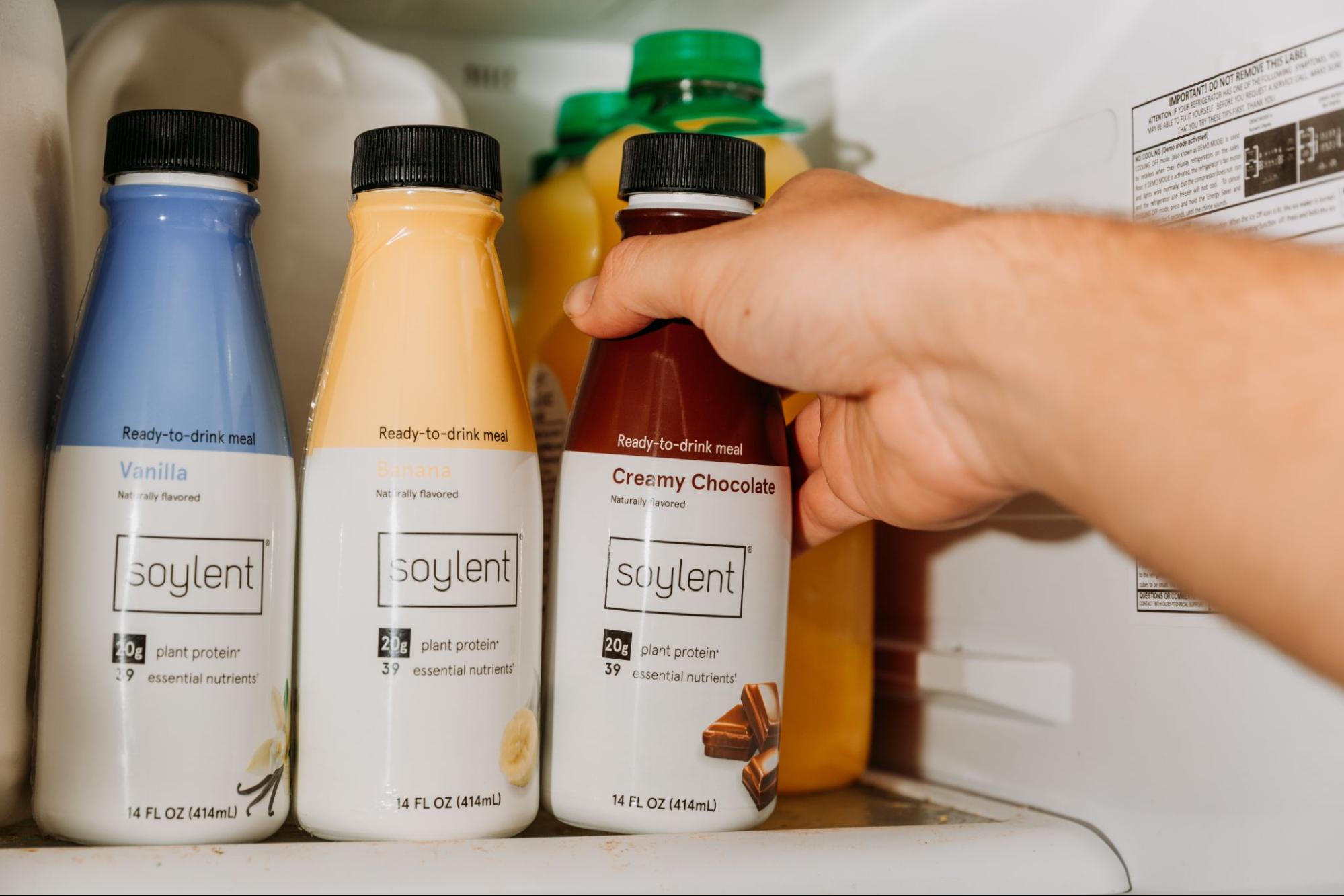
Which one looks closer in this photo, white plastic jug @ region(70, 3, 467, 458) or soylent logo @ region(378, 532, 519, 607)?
soylent logo @ region(378, 532, 519, 607)

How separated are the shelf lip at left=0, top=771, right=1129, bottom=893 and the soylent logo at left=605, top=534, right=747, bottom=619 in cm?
12

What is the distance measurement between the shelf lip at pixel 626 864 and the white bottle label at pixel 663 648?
0.02m

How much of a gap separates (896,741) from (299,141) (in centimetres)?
61

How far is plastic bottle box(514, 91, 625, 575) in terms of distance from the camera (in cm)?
87

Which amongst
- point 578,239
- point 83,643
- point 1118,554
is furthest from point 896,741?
point 83,643

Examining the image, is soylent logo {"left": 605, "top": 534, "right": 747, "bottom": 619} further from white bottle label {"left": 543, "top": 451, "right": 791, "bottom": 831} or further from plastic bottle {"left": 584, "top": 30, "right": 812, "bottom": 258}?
plastic bottle {"left": 584, "top": 30, "right": 812, "bottom": 258}

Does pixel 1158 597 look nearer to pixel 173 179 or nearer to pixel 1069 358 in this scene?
pixel 1069 358

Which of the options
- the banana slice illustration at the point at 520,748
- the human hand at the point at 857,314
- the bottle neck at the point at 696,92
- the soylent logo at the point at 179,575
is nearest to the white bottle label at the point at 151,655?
the soylent logo at the point at 179,575

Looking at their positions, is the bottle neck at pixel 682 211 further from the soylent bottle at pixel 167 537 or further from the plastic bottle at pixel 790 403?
the soylent bottle at pixel 167 537

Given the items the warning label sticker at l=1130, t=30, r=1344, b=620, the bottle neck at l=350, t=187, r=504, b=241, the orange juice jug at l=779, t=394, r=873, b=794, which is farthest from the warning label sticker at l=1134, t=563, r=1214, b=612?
the bottle neck at l=350, t=187, r=504, b=241

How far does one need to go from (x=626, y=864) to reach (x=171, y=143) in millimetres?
433

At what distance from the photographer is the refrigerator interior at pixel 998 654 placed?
0.58 m

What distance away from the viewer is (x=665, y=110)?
89cm

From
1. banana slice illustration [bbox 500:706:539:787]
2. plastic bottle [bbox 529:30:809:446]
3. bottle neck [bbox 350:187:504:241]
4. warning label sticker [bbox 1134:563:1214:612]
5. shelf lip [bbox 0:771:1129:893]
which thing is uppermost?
plastic bottle [bbox 529:30:809:446]
